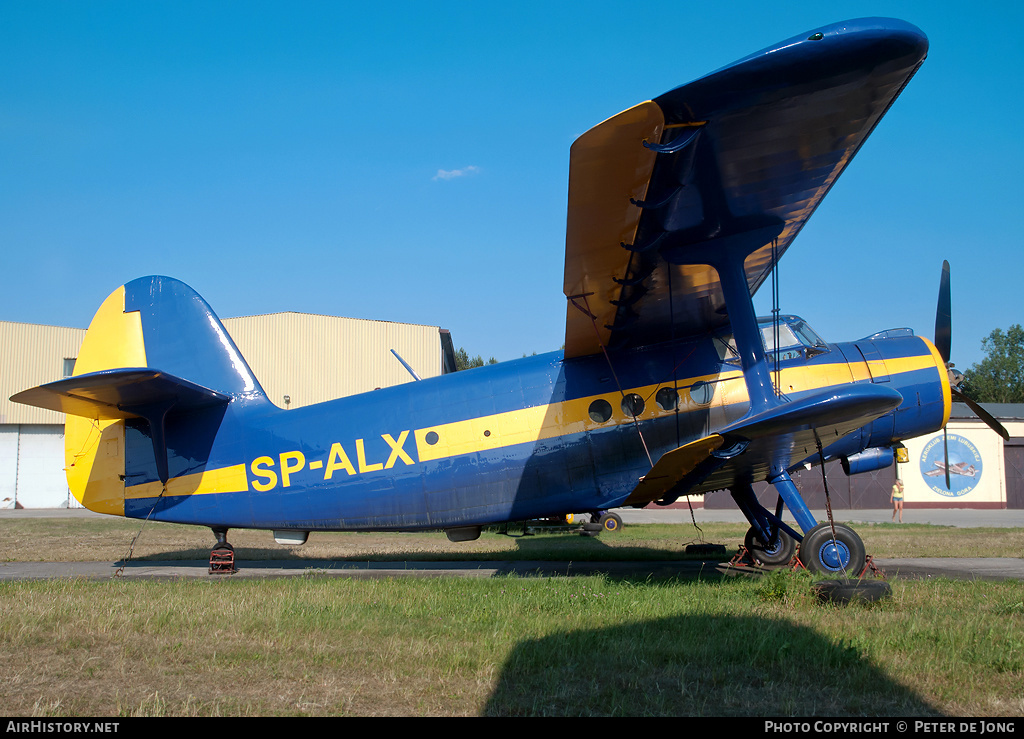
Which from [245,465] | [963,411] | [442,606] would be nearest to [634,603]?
[442,606]

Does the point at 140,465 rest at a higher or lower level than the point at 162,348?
lower

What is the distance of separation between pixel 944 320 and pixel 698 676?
24.1 ft

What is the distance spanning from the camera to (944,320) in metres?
9.13

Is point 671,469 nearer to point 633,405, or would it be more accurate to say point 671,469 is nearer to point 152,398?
point 633,405

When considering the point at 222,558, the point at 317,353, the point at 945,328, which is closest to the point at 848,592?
the point at 945,328

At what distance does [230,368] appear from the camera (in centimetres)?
1023

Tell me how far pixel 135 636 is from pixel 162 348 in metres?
5.98

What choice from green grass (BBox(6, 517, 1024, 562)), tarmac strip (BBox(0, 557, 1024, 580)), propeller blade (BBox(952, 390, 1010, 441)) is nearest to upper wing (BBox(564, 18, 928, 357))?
propeller blade (BBox(952, 390, 1010, 441))

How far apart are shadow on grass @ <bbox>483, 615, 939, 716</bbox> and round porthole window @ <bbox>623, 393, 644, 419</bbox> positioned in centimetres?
356

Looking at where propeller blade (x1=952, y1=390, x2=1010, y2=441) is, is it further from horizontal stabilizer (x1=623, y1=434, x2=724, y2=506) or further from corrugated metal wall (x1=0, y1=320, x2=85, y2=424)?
corrugated metal wall (x1=0, y1=320, x2=85, y2=424)

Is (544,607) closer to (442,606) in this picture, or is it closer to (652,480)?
(442,606)

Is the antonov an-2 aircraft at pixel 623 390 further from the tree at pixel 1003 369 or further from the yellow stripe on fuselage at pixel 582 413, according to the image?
the tree at pixel 1003 369

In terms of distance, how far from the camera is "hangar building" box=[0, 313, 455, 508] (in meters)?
32.2

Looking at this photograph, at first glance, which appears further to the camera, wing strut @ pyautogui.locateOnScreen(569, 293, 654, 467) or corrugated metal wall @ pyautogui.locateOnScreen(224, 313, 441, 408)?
corrugated metal wall @ pyautogui.locateOnScreen(224, 313, 441, 408)
